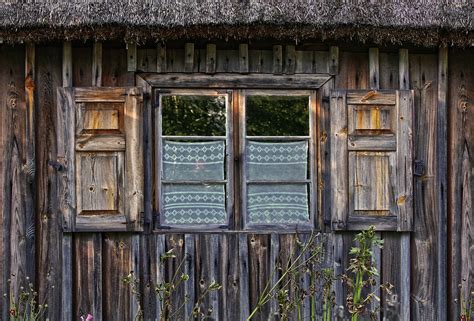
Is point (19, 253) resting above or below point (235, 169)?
below

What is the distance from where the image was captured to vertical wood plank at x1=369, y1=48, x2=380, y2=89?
20.5 ft

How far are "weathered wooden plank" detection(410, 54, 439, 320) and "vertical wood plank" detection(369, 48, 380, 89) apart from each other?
0.29 metres

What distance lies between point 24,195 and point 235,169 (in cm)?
161

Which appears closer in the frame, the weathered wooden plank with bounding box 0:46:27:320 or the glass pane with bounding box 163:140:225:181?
the weathered wooden plank with bounding box 0:46:27:320

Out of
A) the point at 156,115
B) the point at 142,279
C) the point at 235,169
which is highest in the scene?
the point at 156,115

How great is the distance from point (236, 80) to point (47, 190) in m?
1.66

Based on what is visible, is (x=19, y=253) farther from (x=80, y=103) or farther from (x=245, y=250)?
(x=245, y=250)

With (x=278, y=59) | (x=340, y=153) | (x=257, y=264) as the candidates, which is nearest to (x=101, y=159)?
(x=257, y=264)

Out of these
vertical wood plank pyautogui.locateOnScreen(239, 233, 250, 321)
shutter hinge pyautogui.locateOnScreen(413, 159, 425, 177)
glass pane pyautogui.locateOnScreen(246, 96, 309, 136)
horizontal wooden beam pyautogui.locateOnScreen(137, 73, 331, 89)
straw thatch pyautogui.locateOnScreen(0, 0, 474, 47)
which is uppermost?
straw thatch pyautogui.locateOnScreen(0, 0, 474, 47)

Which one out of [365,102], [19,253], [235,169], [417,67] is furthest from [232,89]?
[19,253]

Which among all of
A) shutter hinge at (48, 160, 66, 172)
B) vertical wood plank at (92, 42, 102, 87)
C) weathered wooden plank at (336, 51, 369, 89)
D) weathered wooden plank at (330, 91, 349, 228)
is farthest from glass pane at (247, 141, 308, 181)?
shutter hinge at (48, 160, 66, 172)

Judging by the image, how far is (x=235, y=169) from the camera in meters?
6.23

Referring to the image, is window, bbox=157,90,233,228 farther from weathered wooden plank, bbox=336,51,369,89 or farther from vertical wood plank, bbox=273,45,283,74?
weathered wooden plank, bbox=336,51,369,89

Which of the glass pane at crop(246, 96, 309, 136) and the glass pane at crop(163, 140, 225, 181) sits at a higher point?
the glass pane at crop(246, 96, 309, 136)
